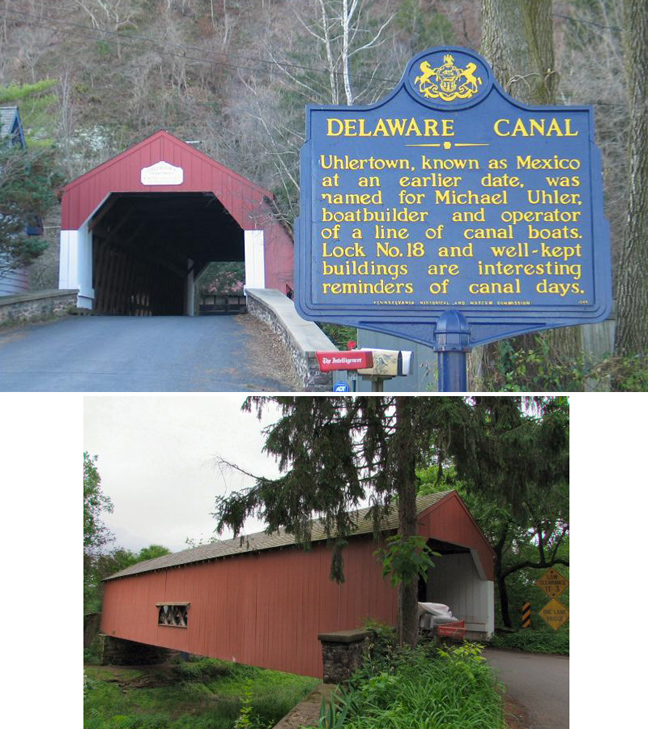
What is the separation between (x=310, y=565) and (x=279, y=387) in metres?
3.21

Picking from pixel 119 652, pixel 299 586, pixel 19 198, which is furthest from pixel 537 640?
pixel 19 198

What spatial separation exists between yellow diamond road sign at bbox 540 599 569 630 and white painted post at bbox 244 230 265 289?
44.8 ft

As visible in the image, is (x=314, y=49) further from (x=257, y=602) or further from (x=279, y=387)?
(x=257, y=602)

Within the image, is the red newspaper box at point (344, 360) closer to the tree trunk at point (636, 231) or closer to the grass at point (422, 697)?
the grass at point (422, 697)

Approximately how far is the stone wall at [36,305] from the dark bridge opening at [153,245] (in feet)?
8.98

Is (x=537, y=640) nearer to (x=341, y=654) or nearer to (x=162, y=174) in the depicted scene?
(x=341, y=654)

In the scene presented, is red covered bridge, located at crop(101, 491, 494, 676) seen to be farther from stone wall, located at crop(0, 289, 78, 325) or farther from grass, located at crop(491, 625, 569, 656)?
stone wall, located at crop(0, 289, 78, 325)

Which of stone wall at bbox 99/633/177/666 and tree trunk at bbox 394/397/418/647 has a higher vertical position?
tree trunk at bbox 394/397/418/647

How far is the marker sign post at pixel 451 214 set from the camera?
548cm

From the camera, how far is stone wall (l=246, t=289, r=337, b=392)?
905cm

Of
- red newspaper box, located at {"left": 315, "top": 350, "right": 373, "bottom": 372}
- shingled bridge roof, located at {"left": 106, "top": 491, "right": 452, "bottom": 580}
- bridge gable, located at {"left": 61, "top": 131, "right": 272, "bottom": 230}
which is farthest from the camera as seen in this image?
bridge gable, located at {"left": 61, "top": 131, "right": 272, "bottom": 230}

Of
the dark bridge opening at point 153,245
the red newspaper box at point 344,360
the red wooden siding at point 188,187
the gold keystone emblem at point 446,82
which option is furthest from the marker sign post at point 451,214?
the dark bridge opening at point 153,245

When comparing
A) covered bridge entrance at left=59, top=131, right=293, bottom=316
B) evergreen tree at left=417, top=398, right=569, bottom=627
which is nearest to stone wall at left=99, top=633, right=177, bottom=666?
evergreen tree at left=417, top=398, right=569, bottom=627

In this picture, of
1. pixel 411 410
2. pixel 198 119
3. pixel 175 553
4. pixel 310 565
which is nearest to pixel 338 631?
pixel 310 565
